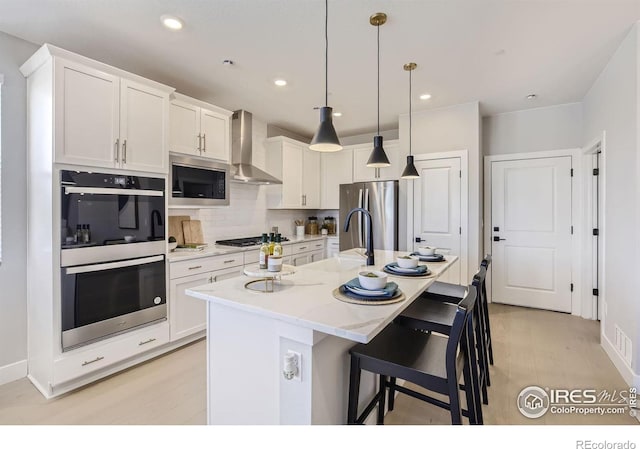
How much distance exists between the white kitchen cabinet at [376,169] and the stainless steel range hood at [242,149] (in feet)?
4.72

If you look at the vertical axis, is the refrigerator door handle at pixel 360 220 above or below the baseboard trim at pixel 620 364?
above

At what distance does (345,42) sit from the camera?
2.45 metres

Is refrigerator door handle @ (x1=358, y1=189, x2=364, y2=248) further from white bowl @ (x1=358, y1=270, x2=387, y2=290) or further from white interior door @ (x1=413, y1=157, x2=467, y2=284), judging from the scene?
white bowl @ (x1=358, y1=270, x2=387, y2=290)

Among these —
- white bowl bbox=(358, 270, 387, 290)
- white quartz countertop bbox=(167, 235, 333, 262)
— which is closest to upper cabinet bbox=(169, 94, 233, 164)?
white quartz countertop bbox=(167, 235, 333, 262)

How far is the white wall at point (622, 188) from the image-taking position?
2.25 meters

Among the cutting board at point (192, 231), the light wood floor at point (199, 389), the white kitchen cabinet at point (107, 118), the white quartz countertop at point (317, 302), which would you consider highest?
the white kitchen cabinet at point (107, 118)

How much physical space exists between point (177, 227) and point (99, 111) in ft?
4.73

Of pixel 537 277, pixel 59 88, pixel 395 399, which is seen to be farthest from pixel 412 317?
pixel 537 277

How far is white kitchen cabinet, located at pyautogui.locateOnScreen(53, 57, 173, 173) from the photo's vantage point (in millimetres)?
2131

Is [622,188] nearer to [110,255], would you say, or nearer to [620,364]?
[620,364]

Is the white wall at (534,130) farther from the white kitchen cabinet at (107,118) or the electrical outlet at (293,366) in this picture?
the electrical outlet at (293,366)

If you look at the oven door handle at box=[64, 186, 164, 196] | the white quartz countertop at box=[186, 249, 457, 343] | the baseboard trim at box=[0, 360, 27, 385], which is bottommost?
the baseboard trim at box=[0, 360, 27, 385]

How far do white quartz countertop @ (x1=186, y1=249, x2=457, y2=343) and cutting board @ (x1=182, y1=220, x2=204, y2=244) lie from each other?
6.30 feet

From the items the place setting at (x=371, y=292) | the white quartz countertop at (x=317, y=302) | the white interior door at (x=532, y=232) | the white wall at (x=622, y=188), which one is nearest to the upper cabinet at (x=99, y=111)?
the white quartz countertop at (x=317, y=302)
